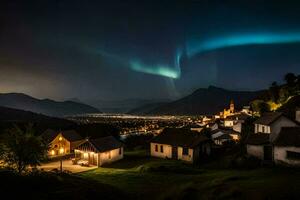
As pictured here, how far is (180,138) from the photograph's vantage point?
178 feet

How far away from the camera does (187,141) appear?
5266 cm

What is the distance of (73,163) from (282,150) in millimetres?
37918

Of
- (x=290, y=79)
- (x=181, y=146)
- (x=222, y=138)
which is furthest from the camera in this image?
(x=290, y=79)

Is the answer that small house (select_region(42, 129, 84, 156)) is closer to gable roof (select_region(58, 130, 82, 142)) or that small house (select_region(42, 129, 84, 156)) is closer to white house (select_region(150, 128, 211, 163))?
gable roof (select_region(58, 130, 82, 142))

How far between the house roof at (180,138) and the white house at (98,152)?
953cm

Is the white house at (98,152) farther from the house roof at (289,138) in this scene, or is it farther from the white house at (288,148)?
the house roof at (289,138)

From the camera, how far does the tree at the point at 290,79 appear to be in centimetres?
8735

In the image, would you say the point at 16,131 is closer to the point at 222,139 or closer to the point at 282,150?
the point at 282,150

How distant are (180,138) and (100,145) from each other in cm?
1660

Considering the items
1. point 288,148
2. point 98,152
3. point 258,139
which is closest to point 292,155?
point 288,148

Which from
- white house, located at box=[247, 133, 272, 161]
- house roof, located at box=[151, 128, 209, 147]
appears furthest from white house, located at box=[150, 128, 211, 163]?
white house, located at box=[247, 133, 272, 161]

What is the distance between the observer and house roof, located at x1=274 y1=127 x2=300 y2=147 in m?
36.5

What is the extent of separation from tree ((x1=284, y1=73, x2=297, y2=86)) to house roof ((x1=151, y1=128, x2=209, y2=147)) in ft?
165

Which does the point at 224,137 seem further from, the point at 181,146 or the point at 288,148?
the point at 288,148
